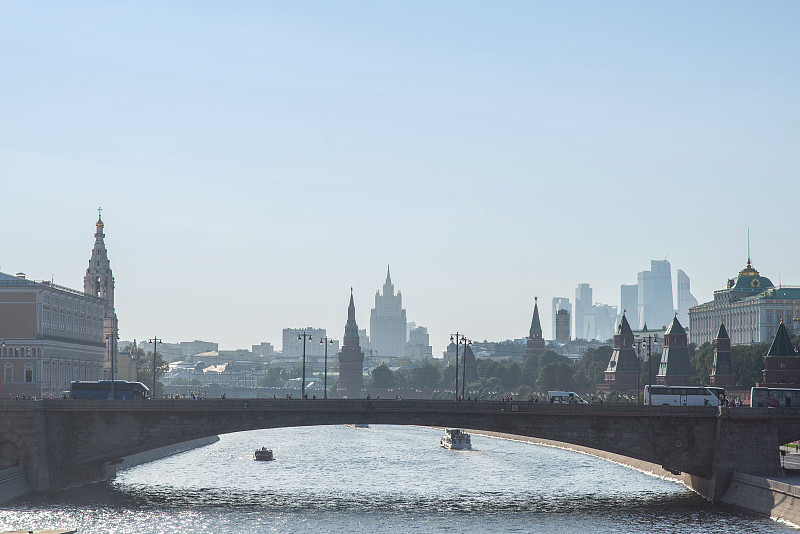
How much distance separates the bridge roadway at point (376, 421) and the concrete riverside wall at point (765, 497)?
2.15 metres

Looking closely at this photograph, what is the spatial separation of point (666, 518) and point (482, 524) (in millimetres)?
14356

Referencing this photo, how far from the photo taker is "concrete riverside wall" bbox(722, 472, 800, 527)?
86625mm

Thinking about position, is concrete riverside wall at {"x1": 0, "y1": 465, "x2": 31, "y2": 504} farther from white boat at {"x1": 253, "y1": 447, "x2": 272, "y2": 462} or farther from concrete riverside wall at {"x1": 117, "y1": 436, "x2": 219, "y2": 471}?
white boat at {"x1": 253, "y1": 447, "x2": 272, "y2": 462}

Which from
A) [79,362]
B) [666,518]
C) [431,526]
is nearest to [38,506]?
[431,526]

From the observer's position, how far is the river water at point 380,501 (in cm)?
8750

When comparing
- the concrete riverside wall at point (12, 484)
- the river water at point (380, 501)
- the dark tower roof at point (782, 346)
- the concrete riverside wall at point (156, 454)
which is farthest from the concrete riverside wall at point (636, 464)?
the concrete riverside wall at point (12, 484)

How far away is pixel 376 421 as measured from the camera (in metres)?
104

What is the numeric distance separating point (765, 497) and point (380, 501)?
3131 cm

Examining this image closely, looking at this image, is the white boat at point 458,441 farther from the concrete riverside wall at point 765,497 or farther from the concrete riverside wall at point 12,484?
the concrete riverside wall at point 12,484

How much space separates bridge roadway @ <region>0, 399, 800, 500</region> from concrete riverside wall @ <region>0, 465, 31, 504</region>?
0.98 m

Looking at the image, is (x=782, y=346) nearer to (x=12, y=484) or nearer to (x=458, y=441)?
(x=458, y=441)

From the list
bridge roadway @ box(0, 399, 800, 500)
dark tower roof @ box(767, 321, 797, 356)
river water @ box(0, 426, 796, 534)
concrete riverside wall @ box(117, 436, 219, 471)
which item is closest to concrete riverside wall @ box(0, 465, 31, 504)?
bridge roadway @ box(0, 399, 800, 500)

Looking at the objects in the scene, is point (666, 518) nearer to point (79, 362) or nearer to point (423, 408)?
point (423, 408)

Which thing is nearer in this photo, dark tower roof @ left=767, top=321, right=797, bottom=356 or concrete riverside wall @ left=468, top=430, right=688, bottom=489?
concrete riverside wall @ left=468, top=430, right=688, bottom=489
